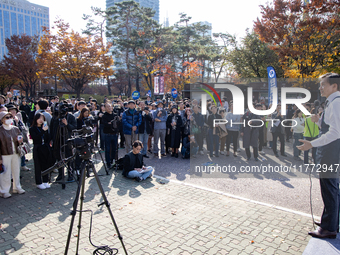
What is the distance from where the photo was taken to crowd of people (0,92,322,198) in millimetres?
6113

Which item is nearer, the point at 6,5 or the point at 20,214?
the point at 20,214

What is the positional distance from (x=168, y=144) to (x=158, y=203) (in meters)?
4.86

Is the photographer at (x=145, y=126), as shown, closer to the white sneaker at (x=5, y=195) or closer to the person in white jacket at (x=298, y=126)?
the white sneaker at (x=5, y=195)

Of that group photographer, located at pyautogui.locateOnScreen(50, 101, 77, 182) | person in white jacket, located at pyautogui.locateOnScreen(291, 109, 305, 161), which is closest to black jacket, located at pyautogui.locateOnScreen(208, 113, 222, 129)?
person in white jacket, located at pyautogui.locateOnScreen(291, 109, 305, 161)

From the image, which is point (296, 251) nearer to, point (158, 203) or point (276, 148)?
point (158, 203)

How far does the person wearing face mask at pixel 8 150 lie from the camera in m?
5.66

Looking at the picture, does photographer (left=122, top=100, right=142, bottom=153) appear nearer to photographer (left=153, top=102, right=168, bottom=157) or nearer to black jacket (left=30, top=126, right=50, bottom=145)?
photographer (left=153, top=102, right=168, bottom=157)

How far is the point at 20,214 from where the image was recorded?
4.95 m

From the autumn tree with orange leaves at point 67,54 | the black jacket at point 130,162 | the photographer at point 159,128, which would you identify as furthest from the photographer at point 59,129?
the autumn tree with orange leaves at point 67,54

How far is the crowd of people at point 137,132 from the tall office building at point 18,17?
126243 mm

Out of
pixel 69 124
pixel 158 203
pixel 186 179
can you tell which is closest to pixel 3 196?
pixel 69 124

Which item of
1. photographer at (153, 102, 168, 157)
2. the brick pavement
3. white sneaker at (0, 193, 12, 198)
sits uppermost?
photographer at (153, 102, 168, 157)

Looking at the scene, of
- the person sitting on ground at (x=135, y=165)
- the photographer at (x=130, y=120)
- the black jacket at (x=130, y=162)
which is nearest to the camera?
the person sitting on ground at (x=135, y=165)

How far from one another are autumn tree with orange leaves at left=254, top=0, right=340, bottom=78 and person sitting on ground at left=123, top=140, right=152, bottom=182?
12.5 meters
